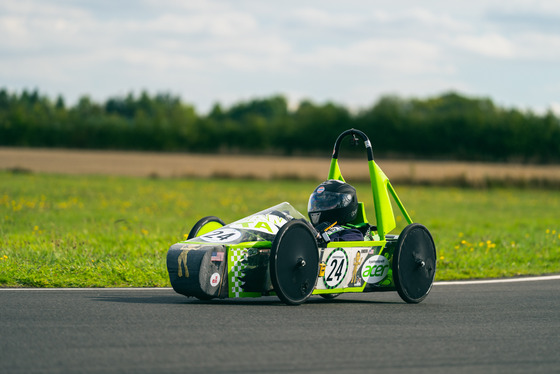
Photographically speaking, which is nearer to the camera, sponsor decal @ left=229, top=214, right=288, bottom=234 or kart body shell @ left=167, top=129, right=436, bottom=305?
kart body shell @ left=167, top=129, right=436, bottom=305

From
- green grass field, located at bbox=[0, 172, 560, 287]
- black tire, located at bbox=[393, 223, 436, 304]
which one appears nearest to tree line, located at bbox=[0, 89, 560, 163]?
green grass field, located at bbox=[0, 172, 560, 287]

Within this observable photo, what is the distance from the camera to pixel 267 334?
724 centimetres

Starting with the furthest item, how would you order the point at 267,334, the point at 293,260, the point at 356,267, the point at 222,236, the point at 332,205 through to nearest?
the point at 332,205, the point at 356,267, the point at 222,236, the point at 293,260, the point at 267,334

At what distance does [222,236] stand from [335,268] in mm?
1337

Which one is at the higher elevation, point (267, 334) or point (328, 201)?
point (328, 201)

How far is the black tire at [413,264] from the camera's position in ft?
32.0

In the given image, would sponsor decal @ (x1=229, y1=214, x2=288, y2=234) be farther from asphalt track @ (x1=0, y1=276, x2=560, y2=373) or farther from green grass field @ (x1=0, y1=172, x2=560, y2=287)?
green grass field @ (x1=0, y1=172, x2=560, y2=287)

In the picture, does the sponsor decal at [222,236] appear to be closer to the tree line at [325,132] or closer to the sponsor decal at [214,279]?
the sponsor decal at [214,279]

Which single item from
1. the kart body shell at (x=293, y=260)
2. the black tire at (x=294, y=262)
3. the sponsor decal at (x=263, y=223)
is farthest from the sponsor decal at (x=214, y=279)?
the sponsor decal at (x=263, y=223)

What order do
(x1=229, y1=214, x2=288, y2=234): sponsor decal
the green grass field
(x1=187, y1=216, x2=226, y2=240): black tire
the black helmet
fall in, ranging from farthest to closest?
the green grass field, the black helmet, (x1=187, y1=216, x2=226, y2=240): black tire, (x1=229, y1=214, x2=288, y2=234): sponsor decal

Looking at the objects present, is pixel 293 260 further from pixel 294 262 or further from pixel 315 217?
pixel 315 217

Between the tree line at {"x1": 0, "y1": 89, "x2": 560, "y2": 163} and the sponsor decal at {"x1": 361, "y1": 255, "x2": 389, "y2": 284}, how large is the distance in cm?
6807

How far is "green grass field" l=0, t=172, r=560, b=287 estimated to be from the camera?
38.8ft

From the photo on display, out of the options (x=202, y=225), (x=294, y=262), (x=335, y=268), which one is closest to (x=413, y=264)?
(x=335, y=268)
